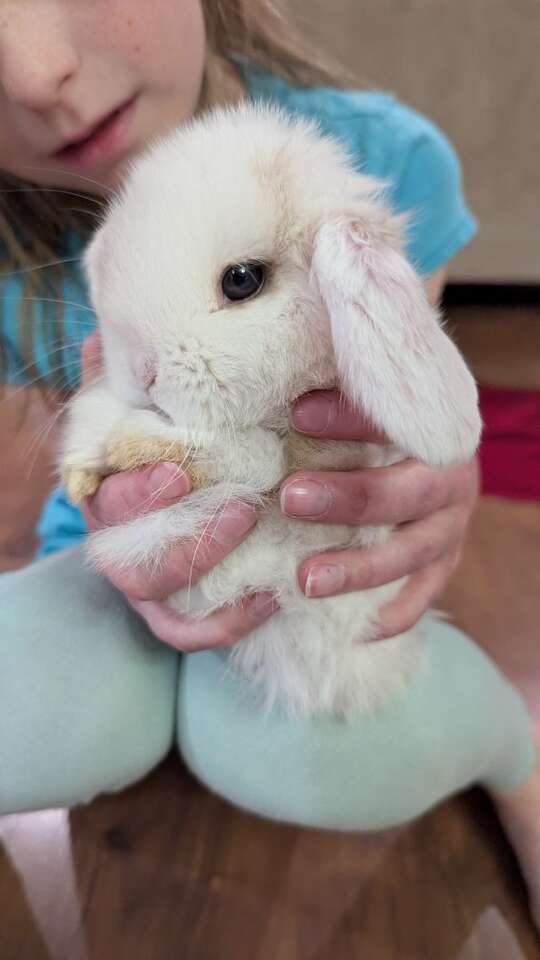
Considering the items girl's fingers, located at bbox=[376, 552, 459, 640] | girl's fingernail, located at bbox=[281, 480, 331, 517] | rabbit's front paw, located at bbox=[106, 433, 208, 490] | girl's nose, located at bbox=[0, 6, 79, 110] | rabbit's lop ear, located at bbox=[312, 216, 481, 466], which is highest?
girl's nose, located at bbox=[0, 6, 79, 110]

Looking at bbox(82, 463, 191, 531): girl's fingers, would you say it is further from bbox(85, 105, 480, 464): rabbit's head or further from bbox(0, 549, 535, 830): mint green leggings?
bbox(0, 549, 535, 830): mint green leggings

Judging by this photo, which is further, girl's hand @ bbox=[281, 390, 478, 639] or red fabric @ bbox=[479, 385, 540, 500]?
red fabric @ bbox=[479, 385, 540, 500]

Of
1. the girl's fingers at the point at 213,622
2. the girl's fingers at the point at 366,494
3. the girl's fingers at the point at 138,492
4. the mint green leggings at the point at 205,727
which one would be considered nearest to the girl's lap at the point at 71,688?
the mint green leggings at the point at 205,727

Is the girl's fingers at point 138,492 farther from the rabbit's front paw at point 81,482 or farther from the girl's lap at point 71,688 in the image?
the girl's lap at point 71,688

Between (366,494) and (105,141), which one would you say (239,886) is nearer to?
(366,494)

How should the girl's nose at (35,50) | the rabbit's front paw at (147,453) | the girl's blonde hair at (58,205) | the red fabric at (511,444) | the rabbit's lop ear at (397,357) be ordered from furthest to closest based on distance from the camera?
the red fabric at (511,444) < the girl's blonde hair at (58,205) < the girl's nose at (35,50) < the rabbit's front paw at (147,453) < the rabbit's lop ear at (397,357)

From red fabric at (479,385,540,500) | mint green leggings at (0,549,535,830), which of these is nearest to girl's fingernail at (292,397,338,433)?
mint green leggings at (0,549,535,830)
